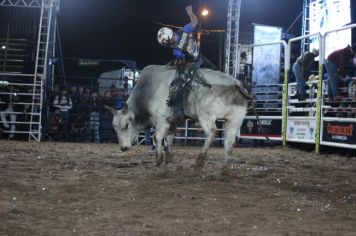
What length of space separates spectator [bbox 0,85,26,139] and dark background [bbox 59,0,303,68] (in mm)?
10168

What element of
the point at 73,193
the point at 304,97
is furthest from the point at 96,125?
the point at 73,193

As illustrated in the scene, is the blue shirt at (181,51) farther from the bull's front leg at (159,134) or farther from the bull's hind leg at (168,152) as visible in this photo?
the bull's hind leg at (168,152)

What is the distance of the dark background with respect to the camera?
2342cm

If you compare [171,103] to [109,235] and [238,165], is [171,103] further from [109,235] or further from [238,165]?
[109,235]

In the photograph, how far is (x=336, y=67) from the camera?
10102 millimetres

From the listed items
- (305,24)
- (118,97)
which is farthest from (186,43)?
(305,24)

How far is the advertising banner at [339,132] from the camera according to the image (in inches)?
376

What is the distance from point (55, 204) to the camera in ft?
13.6

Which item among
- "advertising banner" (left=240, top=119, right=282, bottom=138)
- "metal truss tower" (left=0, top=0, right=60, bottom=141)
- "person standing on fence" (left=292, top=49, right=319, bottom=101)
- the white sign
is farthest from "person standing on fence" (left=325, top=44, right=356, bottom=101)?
"metal truss tower" (left=0, top=0, right=60, bottom=141)

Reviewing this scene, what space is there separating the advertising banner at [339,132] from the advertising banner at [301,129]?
1.81 ft

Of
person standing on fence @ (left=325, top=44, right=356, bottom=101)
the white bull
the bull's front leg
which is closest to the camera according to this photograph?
the white bull

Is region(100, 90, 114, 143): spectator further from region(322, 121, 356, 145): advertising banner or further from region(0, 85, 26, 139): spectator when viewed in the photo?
region(322, 121, 356, 145): advertising banner

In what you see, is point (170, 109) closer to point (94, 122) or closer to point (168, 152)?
point (168, 152)

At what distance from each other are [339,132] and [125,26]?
53.5 feet
